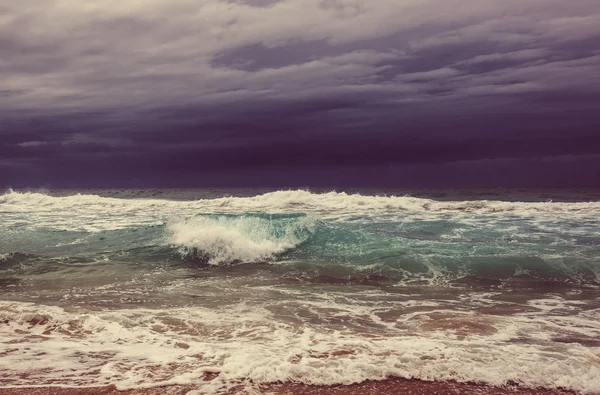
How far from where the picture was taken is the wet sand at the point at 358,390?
4.40 metres

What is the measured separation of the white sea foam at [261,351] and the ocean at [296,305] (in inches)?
0.9

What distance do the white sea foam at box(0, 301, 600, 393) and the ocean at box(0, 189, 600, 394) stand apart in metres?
0.02

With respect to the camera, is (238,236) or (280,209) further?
(280,209)

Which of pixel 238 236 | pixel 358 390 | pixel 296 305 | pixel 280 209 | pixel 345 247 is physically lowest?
pixel 280 209

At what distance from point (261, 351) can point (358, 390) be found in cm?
140

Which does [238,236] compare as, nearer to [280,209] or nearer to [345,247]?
[345,247]

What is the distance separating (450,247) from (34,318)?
11263mm

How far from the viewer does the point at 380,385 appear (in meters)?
4.60

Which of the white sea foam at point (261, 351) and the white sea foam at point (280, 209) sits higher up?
the white sea foam at point (261, 351)

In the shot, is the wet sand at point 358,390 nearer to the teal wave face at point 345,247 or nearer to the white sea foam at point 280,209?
the teal wave face at point 345,247

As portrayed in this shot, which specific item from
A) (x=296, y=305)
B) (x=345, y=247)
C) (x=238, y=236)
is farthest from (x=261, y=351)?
(x=345, y=247)

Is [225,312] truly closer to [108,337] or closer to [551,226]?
[108,337]

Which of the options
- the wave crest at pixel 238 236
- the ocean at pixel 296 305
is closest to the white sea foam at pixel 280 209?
the ocean at pixel 296 305

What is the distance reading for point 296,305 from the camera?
28.1ft
